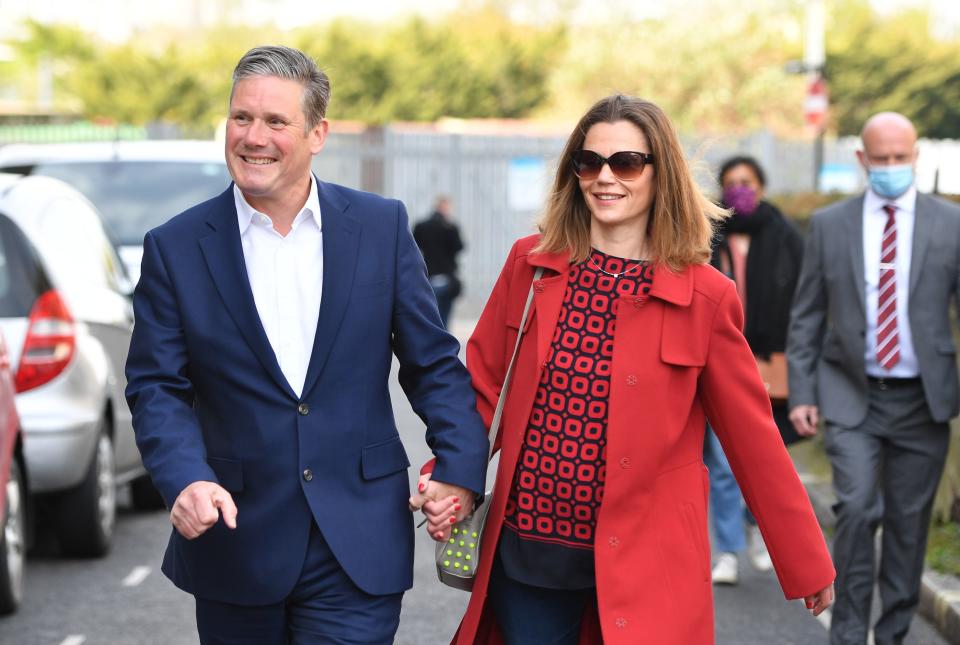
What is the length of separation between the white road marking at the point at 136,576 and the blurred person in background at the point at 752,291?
2.59 m

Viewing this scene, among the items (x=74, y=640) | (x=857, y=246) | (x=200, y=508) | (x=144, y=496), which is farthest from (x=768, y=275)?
(x=200, y=508)

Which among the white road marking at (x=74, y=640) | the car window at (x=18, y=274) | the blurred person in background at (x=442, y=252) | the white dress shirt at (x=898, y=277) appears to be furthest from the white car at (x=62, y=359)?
the blurred person in background at (x=442, y=252)

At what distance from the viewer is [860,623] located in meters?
5.88

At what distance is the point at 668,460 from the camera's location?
3893mm

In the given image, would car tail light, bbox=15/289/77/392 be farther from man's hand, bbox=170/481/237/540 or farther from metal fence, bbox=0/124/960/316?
metal fence, bbox=0/124/960/316

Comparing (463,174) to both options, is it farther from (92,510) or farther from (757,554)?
(92,510)

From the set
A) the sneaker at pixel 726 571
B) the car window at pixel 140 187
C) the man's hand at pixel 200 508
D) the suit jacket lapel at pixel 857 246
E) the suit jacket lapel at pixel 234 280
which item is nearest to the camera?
the man's hand at pixel 200 508

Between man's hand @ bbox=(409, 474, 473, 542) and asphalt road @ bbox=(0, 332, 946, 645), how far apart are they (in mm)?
2776

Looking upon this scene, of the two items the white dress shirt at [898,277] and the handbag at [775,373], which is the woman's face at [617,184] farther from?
the handbag at [775,373]

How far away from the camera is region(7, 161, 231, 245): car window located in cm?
1096

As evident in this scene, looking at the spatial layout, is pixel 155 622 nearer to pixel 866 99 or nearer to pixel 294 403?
pixel 294 403

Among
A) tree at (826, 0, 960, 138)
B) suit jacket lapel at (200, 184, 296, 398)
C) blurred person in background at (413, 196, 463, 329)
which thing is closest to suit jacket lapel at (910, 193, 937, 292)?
suit jacket lapel at (200, 184, 296, 398)

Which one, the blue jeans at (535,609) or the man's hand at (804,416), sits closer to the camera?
the blue jeans at (535,609)

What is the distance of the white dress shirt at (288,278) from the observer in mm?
3723
